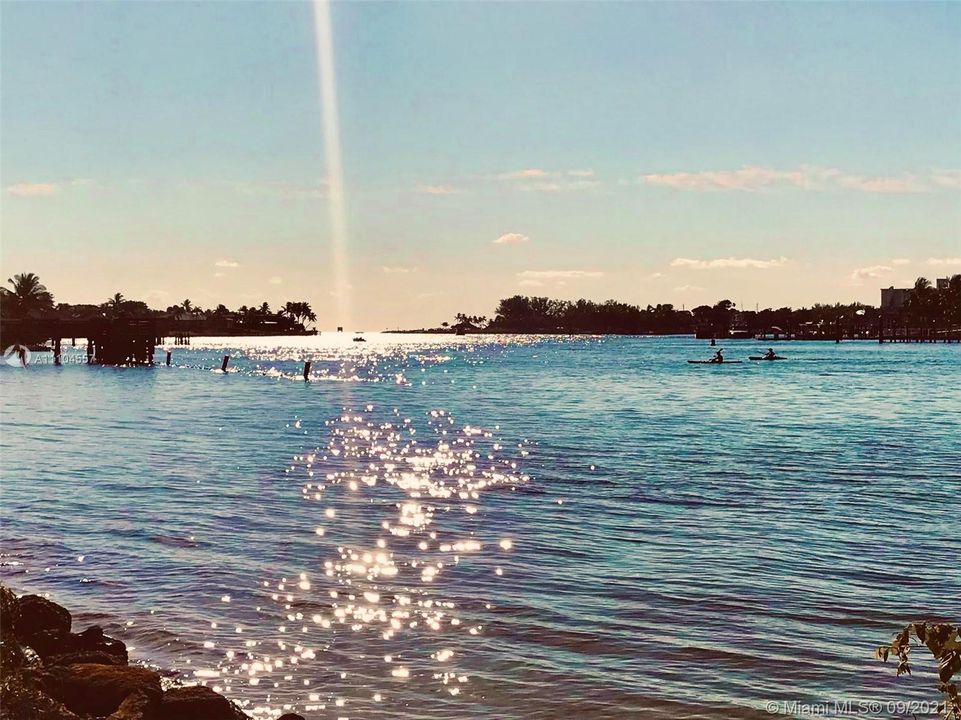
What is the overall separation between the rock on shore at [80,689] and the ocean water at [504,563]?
5.41 feet

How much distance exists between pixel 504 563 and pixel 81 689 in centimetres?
956

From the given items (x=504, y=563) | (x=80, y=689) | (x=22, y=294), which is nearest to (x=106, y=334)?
(x=22, y=294)

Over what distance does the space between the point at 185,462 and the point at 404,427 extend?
19564 mm

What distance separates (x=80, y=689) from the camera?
31.6ft

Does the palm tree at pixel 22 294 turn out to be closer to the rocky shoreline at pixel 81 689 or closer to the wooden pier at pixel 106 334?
the wooden pier at pixel 106 334

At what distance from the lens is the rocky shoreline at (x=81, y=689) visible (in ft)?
26.3

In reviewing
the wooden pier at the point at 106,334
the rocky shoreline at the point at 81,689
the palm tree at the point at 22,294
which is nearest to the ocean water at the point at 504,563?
the rocky shoreline at the point at 81,689

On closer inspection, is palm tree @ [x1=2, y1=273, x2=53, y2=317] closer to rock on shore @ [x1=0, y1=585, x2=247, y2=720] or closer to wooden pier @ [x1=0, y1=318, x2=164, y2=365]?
wooden pier @ [x1=0, y1=318, x2=164, y2=365]

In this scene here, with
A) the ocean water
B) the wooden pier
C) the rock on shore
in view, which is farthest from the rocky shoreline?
the wooden pier

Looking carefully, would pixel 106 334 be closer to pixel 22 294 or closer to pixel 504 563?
pixel 22 294

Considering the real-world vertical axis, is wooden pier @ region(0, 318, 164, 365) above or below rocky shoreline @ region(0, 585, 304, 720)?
above

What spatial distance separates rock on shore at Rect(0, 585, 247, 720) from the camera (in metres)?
8.03

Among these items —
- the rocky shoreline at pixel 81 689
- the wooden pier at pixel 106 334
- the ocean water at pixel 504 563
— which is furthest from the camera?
the wooden pier at pixel 106 334

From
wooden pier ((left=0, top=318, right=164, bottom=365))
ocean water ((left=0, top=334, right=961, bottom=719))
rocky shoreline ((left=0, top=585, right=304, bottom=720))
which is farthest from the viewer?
wooden pier ((left=0, top=318, right=164, bottom=365))
